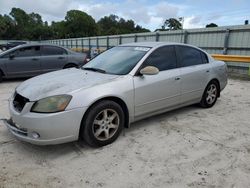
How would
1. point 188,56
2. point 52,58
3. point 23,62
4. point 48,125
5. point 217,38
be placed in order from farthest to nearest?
1. point 217,38
2. point 52,58
3. point 23,62
4. point 188,56
5. point 48,125

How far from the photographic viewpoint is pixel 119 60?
14.2ft

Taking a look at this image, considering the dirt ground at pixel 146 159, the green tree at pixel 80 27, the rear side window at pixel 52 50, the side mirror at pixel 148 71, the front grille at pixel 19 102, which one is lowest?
the dirt ground at pixel 146 159

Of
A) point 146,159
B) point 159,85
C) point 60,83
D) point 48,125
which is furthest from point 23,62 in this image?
point 146,159

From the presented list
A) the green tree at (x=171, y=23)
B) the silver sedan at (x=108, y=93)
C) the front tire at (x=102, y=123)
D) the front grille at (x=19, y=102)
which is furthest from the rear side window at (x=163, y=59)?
the green tree at (x=171, y=23)

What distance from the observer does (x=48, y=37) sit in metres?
68.6

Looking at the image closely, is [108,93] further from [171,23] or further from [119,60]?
[171,23]

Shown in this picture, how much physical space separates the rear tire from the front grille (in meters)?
3.68

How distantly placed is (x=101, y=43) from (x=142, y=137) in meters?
18.6

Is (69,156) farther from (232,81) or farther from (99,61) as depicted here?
(232,81)

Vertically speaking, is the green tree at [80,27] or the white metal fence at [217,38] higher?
the green tree at [80,27]

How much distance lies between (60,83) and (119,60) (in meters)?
1.19

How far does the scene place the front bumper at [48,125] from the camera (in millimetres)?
3125

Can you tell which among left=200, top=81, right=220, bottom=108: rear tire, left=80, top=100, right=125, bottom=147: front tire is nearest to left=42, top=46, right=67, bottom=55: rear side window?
left=200, top=81, right=220, bottom=108: rear tire

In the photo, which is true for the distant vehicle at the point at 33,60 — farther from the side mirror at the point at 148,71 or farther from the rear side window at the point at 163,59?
the side mirror at the point at 148,71
